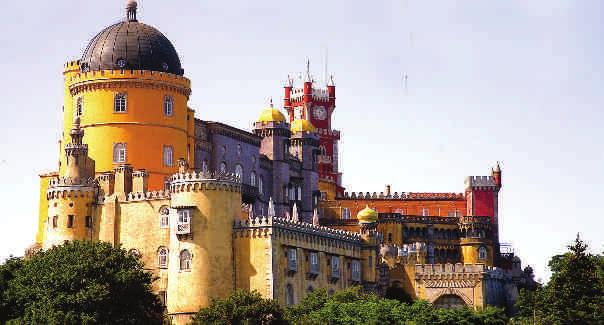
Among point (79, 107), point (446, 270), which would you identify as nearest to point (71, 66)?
point (79, 107)

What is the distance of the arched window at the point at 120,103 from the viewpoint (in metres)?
134

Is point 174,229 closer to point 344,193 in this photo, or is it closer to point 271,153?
point 271,153

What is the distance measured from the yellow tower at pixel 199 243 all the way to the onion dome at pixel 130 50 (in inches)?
591

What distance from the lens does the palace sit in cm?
12300

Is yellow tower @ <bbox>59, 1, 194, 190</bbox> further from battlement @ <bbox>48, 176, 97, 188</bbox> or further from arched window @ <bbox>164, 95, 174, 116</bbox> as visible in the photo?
battlement @ <bbox>48, 176, 97, 188</bbox>

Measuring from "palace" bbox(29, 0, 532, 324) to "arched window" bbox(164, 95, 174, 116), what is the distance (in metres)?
0.09

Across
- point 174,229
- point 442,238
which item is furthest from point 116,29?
point 442,238

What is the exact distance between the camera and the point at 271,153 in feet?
509

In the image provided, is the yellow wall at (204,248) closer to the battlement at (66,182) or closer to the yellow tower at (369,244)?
the battlement at (66,182)

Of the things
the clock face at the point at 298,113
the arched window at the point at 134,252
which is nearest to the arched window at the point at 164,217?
the arched window at the point at 134,252

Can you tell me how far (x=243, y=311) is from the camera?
113 meters

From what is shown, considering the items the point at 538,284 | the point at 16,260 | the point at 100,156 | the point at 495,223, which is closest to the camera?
the point at 16,260

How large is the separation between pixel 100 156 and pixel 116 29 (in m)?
11.1

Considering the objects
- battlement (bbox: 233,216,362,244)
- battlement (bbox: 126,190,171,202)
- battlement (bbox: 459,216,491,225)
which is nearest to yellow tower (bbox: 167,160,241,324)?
battlement (bbox: 233,216,362,244)
